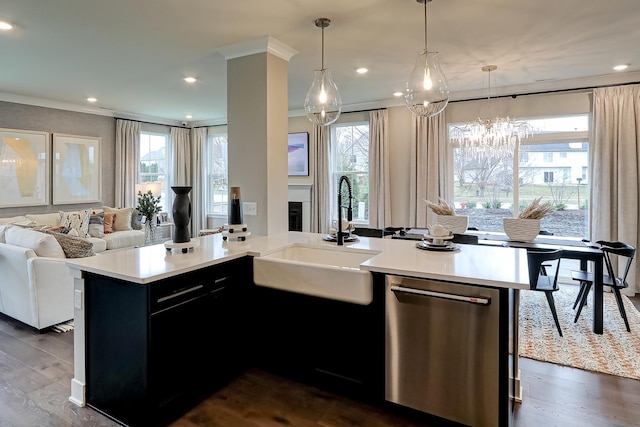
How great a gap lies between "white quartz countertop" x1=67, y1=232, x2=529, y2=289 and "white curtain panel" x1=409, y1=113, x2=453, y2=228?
3044 mm

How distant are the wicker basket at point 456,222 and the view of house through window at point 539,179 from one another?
5.33ft

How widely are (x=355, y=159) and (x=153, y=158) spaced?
442cm

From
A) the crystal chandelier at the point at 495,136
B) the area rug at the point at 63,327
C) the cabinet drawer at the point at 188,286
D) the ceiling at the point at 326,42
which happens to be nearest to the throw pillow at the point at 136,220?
the ceiling at the point at 326,42

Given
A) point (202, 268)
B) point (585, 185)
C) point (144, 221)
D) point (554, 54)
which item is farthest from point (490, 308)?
point (144, 221)

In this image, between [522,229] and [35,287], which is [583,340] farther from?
[35,287]

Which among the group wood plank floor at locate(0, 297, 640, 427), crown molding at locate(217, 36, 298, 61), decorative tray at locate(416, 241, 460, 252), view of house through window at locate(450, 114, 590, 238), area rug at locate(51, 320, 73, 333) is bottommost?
wood plank floor at locate(0, 297, 640, 427)

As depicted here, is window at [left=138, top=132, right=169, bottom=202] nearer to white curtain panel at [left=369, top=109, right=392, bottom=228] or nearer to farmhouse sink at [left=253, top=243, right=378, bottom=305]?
white curtain panel at [left=369, top=109, right=392, bottom=228]

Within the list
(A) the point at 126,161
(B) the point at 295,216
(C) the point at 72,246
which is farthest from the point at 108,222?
(B) the point at 295,216

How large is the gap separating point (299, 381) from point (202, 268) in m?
1.08

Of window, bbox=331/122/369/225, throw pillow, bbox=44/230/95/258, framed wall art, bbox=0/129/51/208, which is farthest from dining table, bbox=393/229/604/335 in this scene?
framed wall art, bbox=0/129/51/208

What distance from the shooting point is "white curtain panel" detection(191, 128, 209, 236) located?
27.0 feet

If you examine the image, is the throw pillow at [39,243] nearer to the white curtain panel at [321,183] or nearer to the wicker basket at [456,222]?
the white curtain panel at [321,183]

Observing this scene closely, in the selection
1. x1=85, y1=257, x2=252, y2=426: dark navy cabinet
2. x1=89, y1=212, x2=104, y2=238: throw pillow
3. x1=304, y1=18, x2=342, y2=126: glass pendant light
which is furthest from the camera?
x1=89, y1=212, x2=104, y2=238: throw pillow

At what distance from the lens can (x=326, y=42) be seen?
3.47 metres
